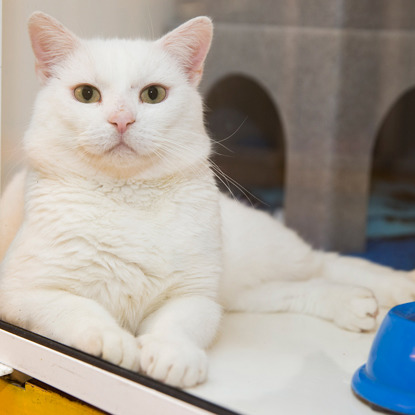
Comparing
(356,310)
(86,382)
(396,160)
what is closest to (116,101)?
(86,382)

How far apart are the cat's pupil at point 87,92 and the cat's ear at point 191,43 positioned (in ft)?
0.56

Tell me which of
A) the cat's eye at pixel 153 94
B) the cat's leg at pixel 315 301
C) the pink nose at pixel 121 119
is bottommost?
the cat's leg at pixel 315 301

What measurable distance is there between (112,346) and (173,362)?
0.12m

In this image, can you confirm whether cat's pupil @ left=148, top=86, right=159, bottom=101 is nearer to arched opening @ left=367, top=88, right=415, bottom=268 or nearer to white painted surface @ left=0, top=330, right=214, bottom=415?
white painted surface @ left=0, top=330, right=214, bottom=415

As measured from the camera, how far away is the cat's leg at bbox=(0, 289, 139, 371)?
104 centimetres

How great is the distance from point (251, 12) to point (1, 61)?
4.02 ft

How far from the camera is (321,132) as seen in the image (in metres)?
2.54

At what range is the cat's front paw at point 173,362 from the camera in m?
0.98

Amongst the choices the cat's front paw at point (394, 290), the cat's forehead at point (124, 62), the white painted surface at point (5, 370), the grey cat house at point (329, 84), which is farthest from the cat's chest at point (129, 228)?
the grey cat house at point (329, 84)

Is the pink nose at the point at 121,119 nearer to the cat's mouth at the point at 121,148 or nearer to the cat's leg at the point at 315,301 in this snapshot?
the cat's mouth at the point at 121,148

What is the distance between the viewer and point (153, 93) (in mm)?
1165

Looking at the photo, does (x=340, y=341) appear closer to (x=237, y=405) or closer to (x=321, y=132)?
(x=237, y=405)

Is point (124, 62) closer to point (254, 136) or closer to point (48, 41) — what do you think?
point (48, 41)

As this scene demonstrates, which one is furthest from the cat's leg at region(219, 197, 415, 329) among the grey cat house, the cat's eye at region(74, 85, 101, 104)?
the grey cat house
